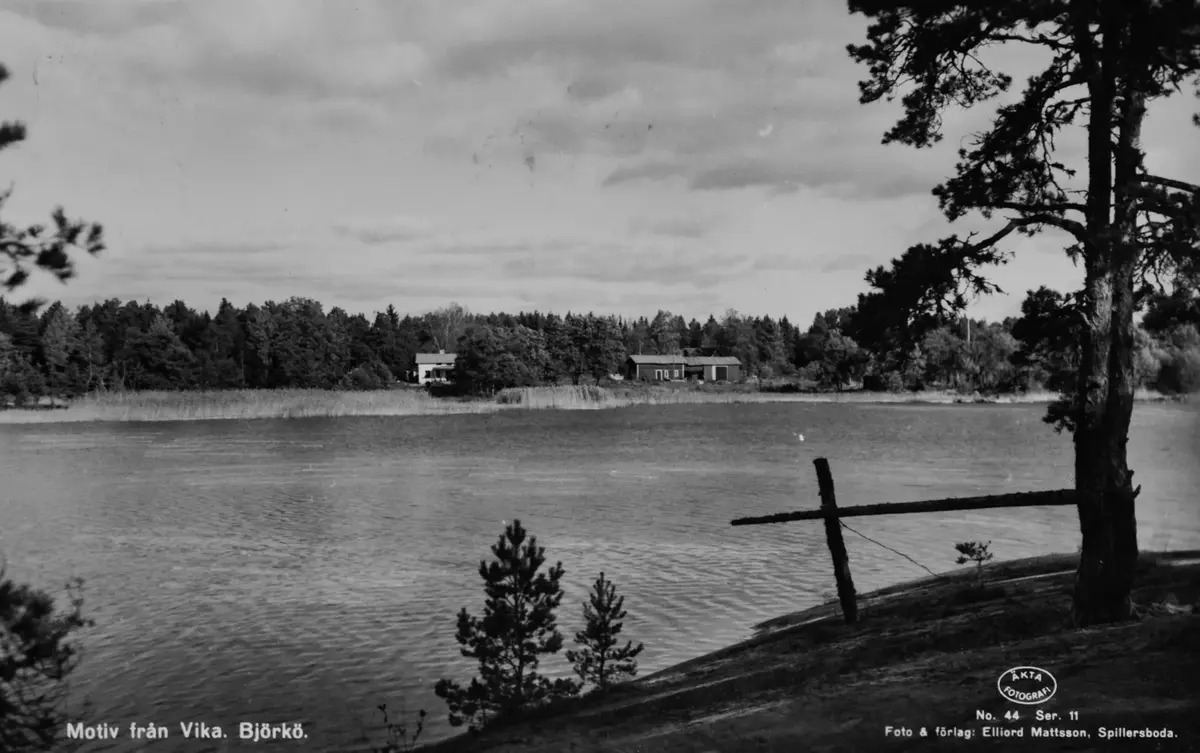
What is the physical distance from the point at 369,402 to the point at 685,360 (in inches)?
3839

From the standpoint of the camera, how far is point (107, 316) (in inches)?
5507

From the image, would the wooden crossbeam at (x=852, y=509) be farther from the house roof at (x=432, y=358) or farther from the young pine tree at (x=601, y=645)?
the house roof at (x=432, y=358)

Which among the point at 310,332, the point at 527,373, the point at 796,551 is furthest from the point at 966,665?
the point at 310,332

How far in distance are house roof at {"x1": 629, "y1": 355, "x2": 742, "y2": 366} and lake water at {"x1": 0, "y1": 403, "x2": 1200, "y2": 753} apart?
115m

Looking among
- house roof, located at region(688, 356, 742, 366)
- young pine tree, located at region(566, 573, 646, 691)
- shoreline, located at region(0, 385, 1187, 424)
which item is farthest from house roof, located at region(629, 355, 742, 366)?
young pine tree, located at region(566, 573, 646, 691)

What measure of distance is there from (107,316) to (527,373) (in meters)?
66.1

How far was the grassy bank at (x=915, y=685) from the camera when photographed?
7.53 meters

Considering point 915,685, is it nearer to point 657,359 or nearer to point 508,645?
point 508,645

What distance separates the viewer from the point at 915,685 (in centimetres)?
881

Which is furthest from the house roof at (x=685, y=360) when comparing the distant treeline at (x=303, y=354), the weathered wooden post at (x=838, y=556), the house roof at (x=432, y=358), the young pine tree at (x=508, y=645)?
the young pine tree at (x=508, y=645)

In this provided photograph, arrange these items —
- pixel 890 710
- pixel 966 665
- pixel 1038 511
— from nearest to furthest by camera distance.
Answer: pixel 890 710
pixel 966 665
pixel 1038 511

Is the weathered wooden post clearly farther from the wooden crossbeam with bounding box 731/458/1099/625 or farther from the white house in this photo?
the white house

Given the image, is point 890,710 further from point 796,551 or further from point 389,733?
point 796,551

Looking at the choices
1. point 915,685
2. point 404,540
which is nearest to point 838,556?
point 915,685
